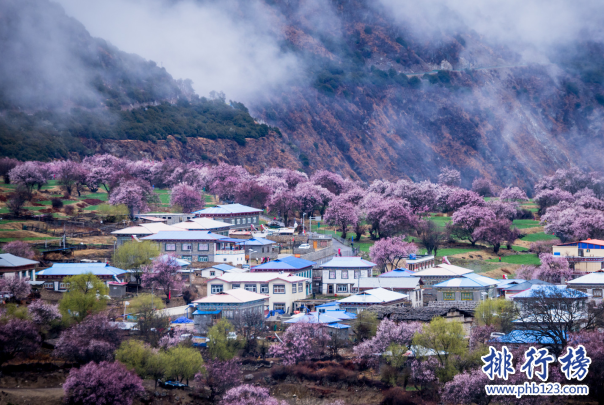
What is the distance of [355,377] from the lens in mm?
43844

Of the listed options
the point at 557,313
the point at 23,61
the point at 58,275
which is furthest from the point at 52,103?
the point at 557,313

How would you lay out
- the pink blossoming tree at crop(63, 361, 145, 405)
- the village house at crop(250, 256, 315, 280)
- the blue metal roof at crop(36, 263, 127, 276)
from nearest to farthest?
the pink blossoming tree at crop(63, 361, 145, 405) < the blue metal roof at crop(36, 263, 127, 276) < the village house at crop(250, 256, 315, 280)

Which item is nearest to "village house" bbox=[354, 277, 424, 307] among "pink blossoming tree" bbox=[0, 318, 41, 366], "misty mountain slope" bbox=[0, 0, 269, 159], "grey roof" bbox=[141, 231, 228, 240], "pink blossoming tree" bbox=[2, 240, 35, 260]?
"grey roof" bbox=[141, 231, 228, 240]

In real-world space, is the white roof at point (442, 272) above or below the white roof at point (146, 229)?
below

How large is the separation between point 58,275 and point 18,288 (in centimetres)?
456

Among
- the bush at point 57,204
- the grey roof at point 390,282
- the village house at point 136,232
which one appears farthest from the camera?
the bush at point 57,204

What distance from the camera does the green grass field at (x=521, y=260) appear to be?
2958 inches

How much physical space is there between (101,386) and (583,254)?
48.4 meters

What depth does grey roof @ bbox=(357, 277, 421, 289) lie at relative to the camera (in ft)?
196

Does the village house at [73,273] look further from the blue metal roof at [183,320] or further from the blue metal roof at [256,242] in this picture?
the blue metal roof at [256,242]

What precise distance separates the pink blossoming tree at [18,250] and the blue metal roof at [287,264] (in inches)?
704

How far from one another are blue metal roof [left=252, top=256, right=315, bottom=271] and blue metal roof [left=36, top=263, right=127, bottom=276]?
11.1m

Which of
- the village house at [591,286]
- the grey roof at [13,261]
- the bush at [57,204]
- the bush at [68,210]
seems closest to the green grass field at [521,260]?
the village house at [591,286]

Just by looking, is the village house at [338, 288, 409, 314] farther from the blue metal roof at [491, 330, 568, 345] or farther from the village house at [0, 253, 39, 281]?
the village house at [0, 253, 39, 281]
